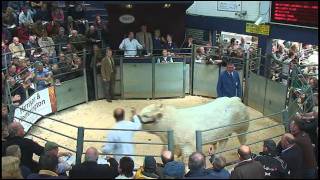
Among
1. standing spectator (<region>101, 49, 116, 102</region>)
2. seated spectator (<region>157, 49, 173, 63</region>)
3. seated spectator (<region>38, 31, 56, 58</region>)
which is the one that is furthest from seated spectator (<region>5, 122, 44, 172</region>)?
seated spectator (<region>157, 49, 173, 63</region>)

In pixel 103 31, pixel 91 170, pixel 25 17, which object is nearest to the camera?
pixel 91 170

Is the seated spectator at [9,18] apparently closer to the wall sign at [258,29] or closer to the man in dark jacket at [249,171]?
the wall sign at [258,29]

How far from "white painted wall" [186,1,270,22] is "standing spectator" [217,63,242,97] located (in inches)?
47.7

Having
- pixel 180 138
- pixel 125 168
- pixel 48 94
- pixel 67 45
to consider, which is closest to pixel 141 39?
pixel 67 45

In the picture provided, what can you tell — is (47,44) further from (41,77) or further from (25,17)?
(25,17)

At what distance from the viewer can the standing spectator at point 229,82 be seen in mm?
10773

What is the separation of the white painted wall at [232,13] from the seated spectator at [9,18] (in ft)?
18.2

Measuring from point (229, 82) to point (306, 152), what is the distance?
4.30 m

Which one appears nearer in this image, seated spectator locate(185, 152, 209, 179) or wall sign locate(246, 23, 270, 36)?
seated spectator locate(185, 152, 209, 179)

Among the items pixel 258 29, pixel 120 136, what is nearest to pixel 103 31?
pixel 258 29

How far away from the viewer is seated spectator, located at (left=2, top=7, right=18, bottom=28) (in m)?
15.3

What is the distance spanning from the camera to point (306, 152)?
21.8ft

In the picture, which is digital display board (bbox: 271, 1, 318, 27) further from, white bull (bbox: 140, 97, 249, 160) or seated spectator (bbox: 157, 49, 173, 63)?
seated spectator (bbox: 157, 49, 173, 63)

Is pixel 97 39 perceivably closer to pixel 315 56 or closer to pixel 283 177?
pixel 315 56
